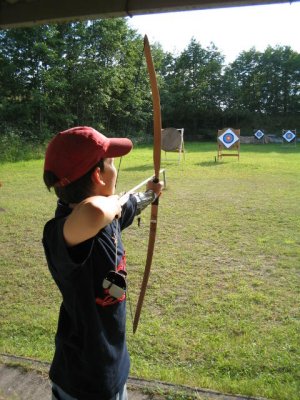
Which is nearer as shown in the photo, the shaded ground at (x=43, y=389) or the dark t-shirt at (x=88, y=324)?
the dark t-shirt at (x=88, y=324)

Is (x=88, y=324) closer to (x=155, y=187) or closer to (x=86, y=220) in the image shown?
(x=86, y=220)

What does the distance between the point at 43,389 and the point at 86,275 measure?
1.05 m

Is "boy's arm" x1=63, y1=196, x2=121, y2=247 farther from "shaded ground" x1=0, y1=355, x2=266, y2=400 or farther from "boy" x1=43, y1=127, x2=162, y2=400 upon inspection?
"shaded ground" x1=0, y1=355, x2=266, y2=400

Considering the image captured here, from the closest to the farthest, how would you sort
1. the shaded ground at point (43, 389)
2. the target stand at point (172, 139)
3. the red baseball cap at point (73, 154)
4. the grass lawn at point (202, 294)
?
the red baseball cap at point (73, 154)
the shaded ground at point (43, 389)
the grass lawn at point (202, 294)
the target stand at point (172, 139)

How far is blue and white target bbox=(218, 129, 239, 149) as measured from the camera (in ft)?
41.9

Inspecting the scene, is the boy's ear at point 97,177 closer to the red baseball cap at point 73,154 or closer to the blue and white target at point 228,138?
the red baseball cap at point 73,154

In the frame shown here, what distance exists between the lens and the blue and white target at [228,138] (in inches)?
502

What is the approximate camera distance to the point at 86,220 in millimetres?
911

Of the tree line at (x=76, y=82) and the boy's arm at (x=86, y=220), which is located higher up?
the tree line at (x=76, y=82)

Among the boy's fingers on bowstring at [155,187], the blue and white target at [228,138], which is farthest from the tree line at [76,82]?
the boy's fingers on bowstring at [155,187]

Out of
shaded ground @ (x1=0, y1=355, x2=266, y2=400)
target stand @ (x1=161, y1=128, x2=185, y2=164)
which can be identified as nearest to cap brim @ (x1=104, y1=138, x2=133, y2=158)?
shaded ground @ (x1=0, y1=355, x2=266, y2=400)

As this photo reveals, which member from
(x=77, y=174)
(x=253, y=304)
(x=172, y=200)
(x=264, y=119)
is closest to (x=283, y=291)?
(x=253, y=304)

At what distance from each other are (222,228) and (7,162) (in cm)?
946

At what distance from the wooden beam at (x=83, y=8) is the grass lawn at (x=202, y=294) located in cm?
183
